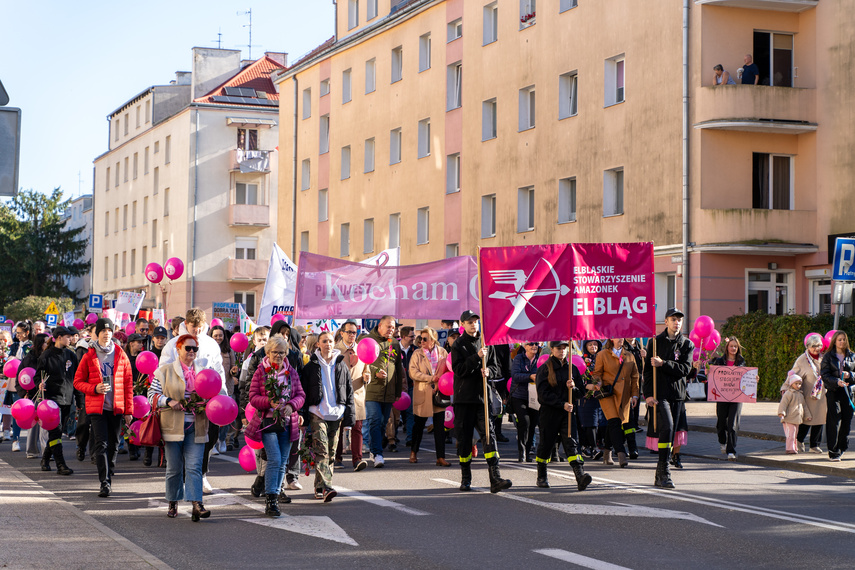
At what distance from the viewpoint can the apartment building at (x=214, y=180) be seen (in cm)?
6438

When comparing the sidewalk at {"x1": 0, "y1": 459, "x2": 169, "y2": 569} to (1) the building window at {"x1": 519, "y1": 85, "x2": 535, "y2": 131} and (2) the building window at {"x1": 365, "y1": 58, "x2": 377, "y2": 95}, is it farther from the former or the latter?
(2) the building window at {"x1": 365, "y1": 58, "x2": 377, "y2": 95}

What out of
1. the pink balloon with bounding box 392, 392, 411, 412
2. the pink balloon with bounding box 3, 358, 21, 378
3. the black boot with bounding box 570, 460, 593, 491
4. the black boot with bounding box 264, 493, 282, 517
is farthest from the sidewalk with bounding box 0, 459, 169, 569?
the pink balloon with bounding box 392, 392, 411, 412

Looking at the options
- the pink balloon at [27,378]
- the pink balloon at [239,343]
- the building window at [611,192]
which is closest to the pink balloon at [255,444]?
the pink balloon at [27,378]

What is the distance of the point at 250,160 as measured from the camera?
211 feet

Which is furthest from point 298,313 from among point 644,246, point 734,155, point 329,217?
point 329,217

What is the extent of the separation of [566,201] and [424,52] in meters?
10.7

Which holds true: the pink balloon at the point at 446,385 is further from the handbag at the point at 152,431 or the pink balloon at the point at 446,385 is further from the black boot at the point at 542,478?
the handbag at the point at 152,431

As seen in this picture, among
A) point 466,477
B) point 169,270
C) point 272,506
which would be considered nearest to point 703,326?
point 466,477

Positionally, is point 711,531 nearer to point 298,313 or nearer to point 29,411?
point 29,411

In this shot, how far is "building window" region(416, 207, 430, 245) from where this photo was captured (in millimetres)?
44094

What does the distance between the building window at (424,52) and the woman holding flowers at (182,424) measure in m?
34.0

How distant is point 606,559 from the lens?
902cm

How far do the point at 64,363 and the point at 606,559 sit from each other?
908cm

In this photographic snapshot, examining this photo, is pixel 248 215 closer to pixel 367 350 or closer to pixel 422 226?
pixel 422 226
